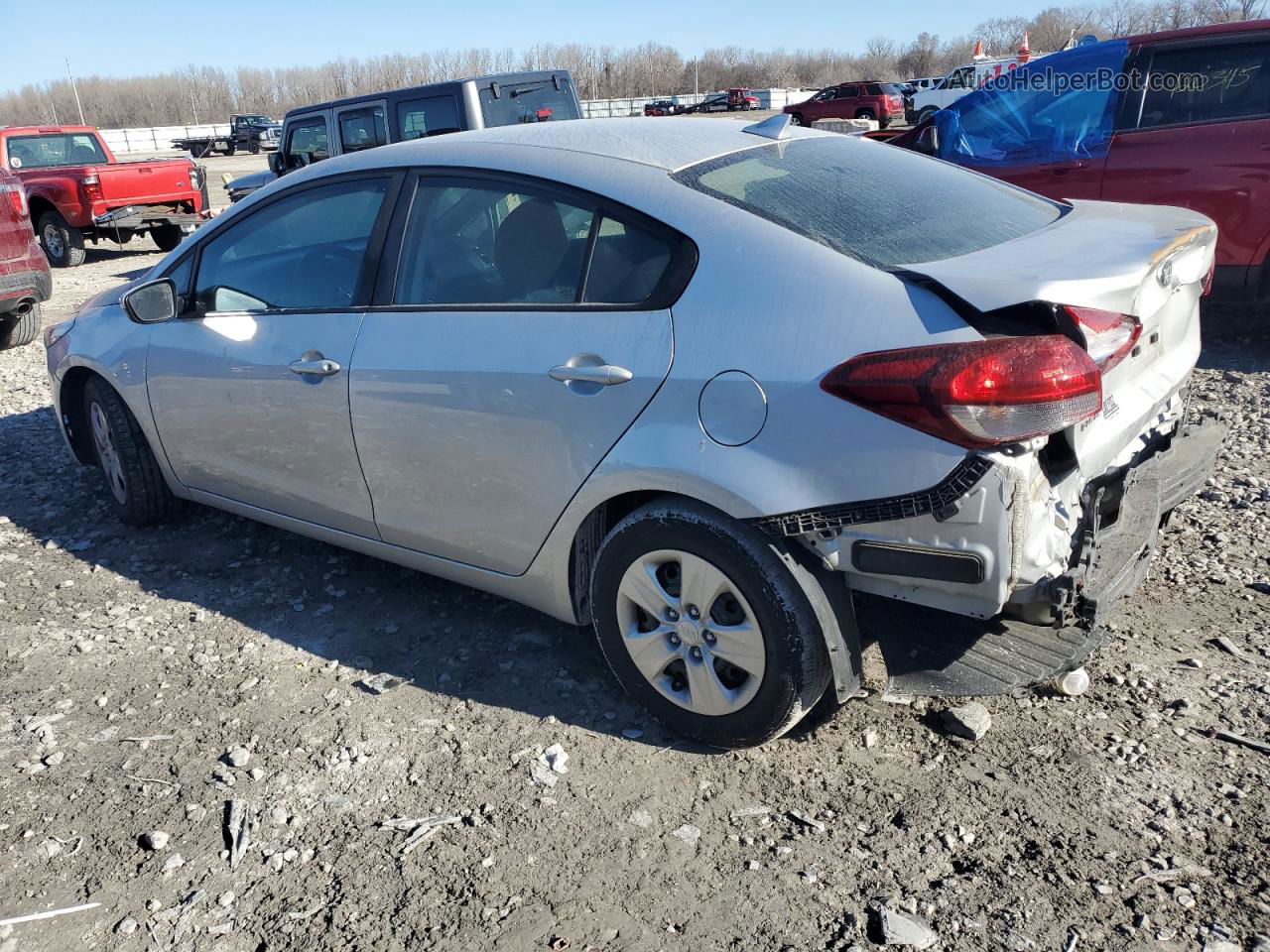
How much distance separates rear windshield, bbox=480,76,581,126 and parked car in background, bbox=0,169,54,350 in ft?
14.3

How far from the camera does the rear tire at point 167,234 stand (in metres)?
14.7

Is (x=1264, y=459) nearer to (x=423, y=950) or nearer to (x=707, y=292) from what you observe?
(x=707, y=292)

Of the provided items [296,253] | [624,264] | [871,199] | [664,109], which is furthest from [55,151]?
[664,109]

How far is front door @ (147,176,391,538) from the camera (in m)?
3.52

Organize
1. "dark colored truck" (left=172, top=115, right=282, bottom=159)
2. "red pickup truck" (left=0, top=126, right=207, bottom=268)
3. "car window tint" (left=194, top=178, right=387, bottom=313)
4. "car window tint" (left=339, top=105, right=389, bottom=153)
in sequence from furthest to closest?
"dark colored truck" (left=172, top=115, right=282, bottom=159) < "red pickup truck" (left=0, top=126, right=207, bottom=268) < "car window tint" (left=339, top=105, right=389, bottom=153) < "car window tint" (left=194, top=178, right=387, bottom=313)

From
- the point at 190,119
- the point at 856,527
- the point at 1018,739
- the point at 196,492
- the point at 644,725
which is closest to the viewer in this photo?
the point at 856,527

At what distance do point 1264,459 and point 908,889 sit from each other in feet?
11.2

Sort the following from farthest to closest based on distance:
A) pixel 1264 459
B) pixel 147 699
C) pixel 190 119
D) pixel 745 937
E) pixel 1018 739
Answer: pixel 190 119 → pixel 1264 459 → pixel 147 699 → pixel 1018 739 → pixel 745 937

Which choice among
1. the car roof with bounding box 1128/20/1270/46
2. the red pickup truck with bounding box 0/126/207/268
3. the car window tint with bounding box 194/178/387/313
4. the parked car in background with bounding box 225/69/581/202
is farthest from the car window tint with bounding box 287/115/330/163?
the car roof with bounding box 1128/20/1270/46

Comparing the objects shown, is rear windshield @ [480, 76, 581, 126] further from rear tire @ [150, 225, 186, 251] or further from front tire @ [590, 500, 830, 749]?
front tire @ [590, 500, 830, 749]

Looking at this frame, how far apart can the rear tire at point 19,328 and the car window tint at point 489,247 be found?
7156 millimetres

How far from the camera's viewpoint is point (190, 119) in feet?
313

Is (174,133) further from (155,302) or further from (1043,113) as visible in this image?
(155,302)

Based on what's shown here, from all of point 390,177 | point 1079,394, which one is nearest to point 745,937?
point 1079,394
